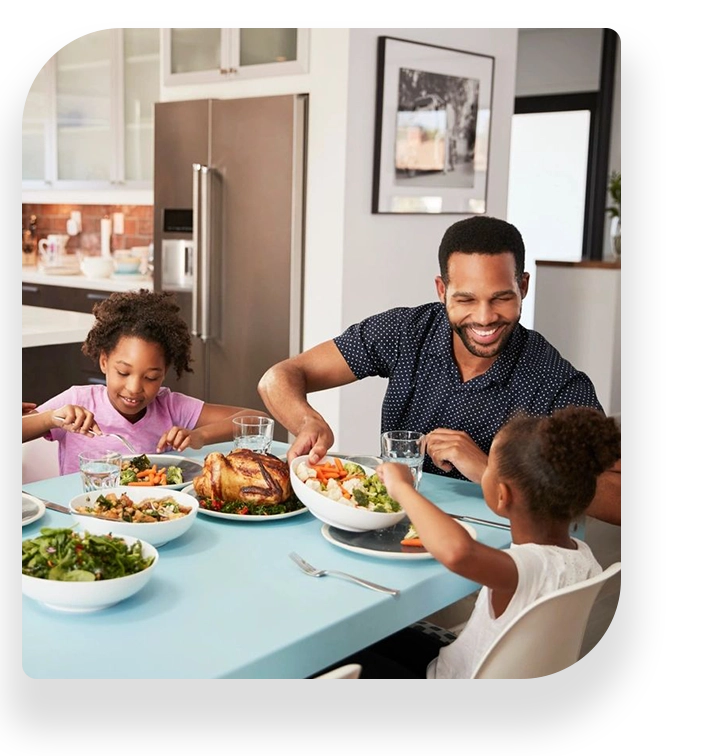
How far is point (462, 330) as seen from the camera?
2.96 ft

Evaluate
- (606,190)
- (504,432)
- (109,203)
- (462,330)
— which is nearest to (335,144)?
(462,330)

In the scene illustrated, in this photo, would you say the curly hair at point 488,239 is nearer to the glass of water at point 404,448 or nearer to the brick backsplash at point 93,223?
the glass of water at point 404,448

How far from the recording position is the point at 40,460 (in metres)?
1.14

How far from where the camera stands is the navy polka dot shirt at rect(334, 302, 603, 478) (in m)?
0.99

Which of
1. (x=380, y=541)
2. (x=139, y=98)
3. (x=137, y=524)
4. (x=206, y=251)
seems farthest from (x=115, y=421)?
(x=139, y=98)

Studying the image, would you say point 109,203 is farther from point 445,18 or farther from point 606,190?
point 445,18

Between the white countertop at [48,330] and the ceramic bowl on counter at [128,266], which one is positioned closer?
the white countertop at [48,330]

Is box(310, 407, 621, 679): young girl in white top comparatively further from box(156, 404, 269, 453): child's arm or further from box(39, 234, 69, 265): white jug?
box(39, 234, 69, 265): white jug

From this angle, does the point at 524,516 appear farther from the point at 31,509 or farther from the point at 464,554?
the point at 31,509

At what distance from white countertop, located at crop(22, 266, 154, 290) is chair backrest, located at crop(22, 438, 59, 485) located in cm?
135

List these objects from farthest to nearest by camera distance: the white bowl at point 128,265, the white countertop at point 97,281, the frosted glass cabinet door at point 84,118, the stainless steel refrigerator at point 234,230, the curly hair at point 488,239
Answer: the frosted glass cabinet door at point 84,118 < the white bowl at point 128,265 < the white countertop at point 97,281 < the stainless steel refrigerator at point 234,230 < the curly hair at point 488,239

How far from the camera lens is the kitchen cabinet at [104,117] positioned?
2.70m

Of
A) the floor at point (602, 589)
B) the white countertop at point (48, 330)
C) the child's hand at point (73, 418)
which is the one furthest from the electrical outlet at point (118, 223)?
the floor at point (602, 589)

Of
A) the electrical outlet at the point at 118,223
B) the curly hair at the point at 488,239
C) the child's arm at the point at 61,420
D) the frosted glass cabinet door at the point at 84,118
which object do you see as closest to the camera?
the curly hair at the point at 488,239
